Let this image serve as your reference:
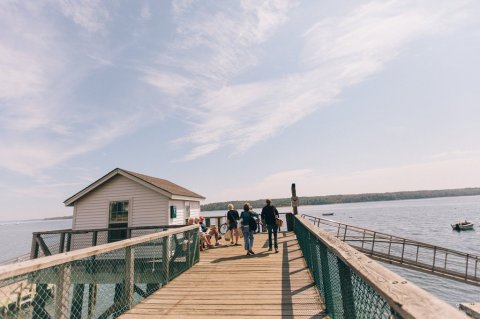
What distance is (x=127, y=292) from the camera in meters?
5.22

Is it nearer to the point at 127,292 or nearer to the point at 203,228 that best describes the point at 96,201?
the point at 203,228

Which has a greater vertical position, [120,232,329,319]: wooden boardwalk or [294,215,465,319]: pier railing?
[294,215,465,319]: pier railing

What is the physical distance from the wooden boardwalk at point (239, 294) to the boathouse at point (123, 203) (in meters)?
6.57

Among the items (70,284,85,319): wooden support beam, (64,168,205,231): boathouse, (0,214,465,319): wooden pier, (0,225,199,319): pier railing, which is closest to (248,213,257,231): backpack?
(0,214,465,319): wooden pier

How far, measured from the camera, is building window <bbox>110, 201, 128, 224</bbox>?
15094mm

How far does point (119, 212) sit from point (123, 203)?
19.7 inches

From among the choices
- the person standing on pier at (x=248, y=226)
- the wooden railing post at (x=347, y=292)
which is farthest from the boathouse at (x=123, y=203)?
the wooden railing post at (x=347, y=292)

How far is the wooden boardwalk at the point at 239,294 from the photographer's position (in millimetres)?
4664

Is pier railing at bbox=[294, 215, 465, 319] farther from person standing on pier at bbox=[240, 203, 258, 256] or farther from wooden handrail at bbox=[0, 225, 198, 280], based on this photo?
person standing on pier at bbox=[240, 203, 258, 256]

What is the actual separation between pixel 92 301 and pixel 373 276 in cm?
1153

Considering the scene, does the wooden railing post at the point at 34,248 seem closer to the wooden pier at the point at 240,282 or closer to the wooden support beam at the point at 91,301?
the wooden pier at the point at 240,282

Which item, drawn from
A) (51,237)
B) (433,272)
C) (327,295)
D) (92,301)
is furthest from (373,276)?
(433,272)

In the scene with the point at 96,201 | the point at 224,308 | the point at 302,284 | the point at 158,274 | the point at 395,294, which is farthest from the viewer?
the point at 96,201

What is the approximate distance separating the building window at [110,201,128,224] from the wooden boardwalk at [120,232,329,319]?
7.92 metres
